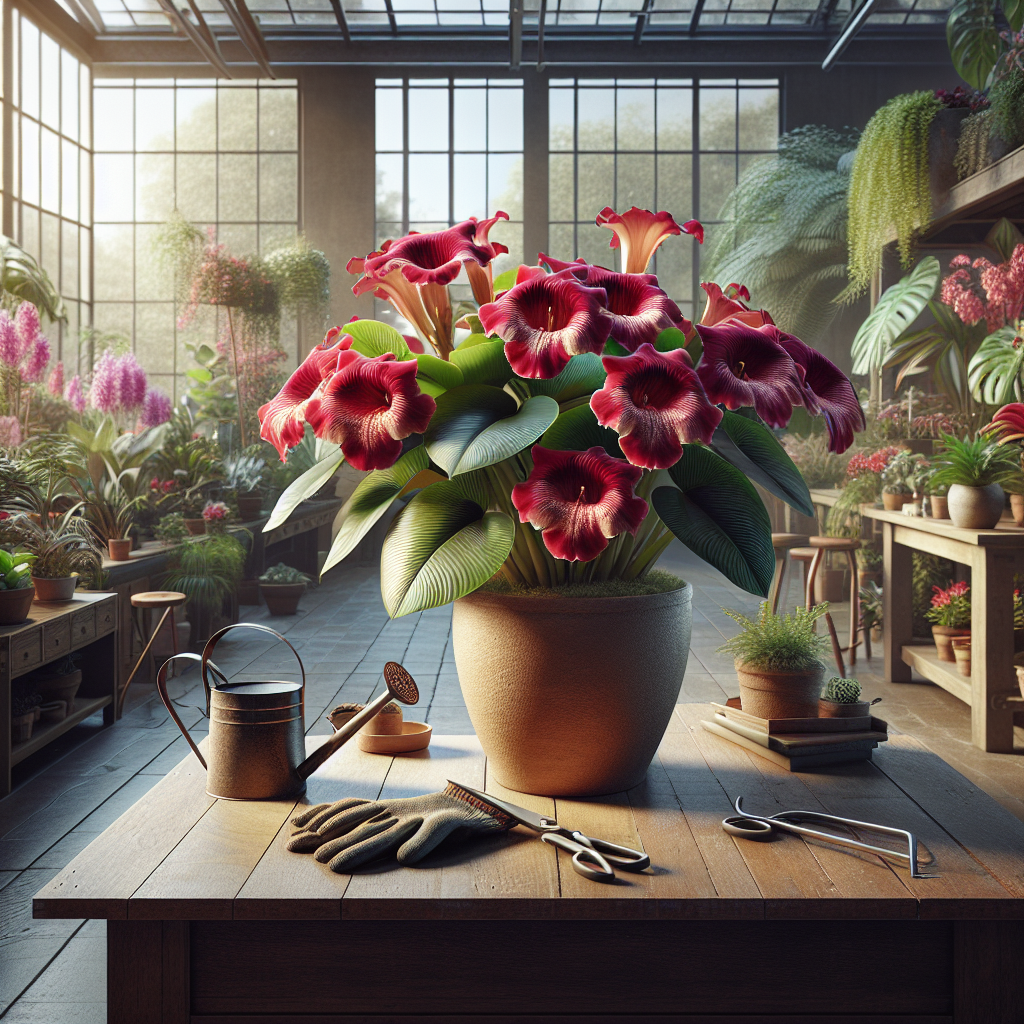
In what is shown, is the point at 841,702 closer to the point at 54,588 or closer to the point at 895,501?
the point at 54,588

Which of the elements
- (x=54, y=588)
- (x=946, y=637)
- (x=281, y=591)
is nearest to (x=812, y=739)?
(x=54, y=588)

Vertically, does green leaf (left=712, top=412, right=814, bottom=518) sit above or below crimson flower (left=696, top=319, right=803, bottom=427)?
below

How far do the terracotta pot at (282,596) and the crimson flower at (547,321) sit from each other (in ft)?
17.8

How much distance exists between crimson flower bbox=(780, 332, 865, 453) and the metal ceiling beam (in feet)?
25.5

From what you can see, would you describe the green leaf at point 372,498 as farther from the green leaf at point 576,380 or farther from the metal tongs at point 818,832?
the metal tongs at point 818,832

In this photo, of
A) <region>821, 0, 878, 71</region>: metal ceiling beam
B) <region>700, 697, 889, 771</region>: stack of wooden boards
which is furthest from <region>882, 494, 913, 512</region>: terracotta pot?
<region>821, 0, 878, 71</region>: metal ceiling beam

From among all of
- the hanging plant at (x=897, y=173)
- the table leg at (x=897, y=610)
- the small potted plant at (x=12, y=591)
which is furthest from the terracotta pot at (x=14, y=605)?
the hanging plant at (x=897, y=173)

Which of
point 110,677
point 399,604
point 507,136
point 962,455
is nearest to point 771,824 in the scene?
point 399,604

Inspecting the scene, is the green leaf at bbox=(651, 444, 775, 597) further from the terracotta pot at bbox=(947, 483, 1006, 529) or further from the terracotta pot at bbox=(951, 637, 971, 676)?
the terracotta pot at bbox=(951, 637, 971, 676)

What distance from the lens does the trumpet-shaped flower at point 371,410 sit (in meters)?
0.95

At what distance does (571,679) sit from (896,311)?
509 centimetres

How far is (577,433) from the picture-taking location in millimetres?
1026

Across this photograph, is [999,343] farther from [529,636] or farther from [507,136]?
[507,136]

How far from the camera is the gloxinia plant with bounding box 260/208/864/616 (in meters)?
0.93
